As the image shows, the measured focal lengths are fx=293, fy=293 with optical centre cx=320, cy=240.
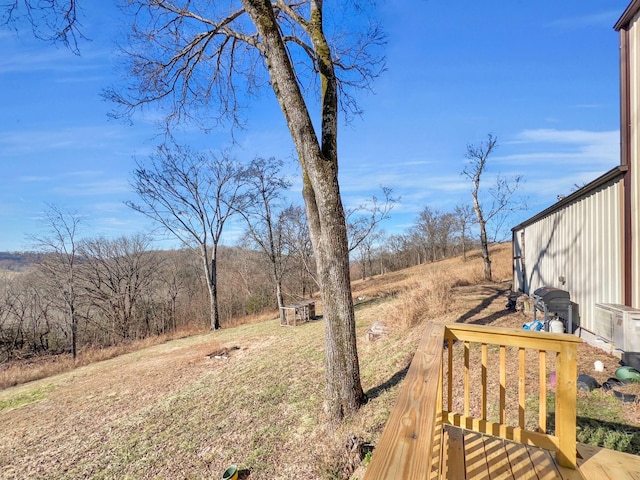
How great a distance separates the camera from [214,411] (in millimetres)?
4324

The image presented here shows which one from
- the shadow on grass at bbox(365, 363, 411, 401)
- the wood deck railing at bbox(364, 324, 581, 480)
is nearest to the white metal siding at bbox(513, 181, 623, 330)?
the wood deck railing at bbox(364, 324, 581, 480)

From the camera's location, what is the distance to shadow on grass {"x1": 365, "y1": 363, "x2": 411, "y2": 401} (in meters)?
3.72

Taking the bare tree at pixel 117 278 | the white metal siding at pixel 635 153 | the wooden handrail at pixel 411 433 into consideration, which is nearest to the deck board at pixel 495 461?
the wooden handrail at pixel 411 433

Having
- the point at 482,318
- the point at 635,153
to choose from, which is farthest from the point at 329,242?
the point at 482,318

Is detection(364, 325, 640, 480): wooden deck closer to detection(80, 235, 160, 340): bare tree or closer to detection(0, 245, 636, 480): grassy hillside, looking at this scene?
detection(0, 245, 636, 480): grassy hillside

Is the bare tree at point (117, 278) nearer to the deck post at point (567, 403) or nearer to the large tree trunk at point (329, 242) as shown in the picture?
the large tree trunk at point (329, 242)

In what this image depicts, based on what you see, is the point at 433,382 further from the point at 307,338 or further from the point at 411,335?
the point at 307,338

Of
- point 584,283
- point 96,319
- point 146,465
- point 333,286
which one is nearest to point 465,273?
point 584,283

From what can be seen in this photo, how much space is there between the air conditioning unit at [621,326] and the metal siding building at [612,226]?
33cm

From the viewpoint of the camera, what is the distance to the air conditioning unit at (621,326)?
3.43 meters

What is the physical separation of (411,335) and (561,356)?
13.3 feet

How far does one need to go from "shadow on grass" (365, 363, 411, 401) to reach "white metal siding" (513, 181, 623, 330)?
10.9 feet

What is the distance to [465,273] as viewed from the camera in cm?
1449

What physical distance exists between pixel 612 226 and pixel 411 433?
5.38 metres
